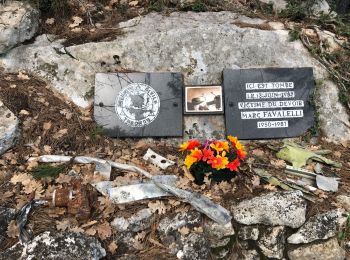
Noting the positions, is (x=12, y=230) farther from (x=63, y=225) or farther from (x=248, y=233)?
(x=248, y=233)

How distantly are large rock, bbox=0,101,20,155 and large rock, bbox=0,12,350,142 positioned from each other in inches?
34.6

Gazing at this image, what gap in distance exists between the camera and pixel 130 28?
627 cm

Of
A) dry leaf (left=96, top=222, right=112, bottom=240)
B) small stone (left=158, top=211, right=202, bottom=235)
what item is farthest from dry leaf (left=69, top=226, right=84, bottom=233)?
small stone (left=158, top=211, right=202, bottom=235)

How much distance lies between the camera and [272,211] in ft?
13.9

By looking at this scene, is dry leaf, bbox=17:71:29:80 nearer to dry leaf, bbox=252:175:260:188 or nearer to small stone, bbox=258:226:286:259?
dry leaf, bbox=252:175:260:188

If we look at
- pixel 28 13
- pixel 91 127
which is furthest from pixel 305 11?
pixel 28 13

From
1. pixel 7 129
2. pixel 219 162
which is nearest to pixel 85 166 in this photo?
pixel 7 129

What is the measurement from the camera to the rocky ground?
411cm

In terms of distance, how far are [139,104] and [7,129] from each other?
1.77 metres

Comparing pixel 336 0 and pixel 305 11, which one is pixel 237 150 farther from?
pixel 336 0

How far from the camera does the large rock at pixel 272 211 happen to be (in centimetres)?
422

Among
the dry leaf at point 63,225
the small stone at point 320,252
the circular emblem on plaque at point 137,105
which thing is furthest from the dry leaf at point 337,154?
the dry leaf at point 63,225

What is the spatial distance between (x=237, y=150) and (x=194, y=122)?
113cm

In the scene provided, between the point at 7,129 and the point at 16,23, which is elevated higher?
the point at 16,23
